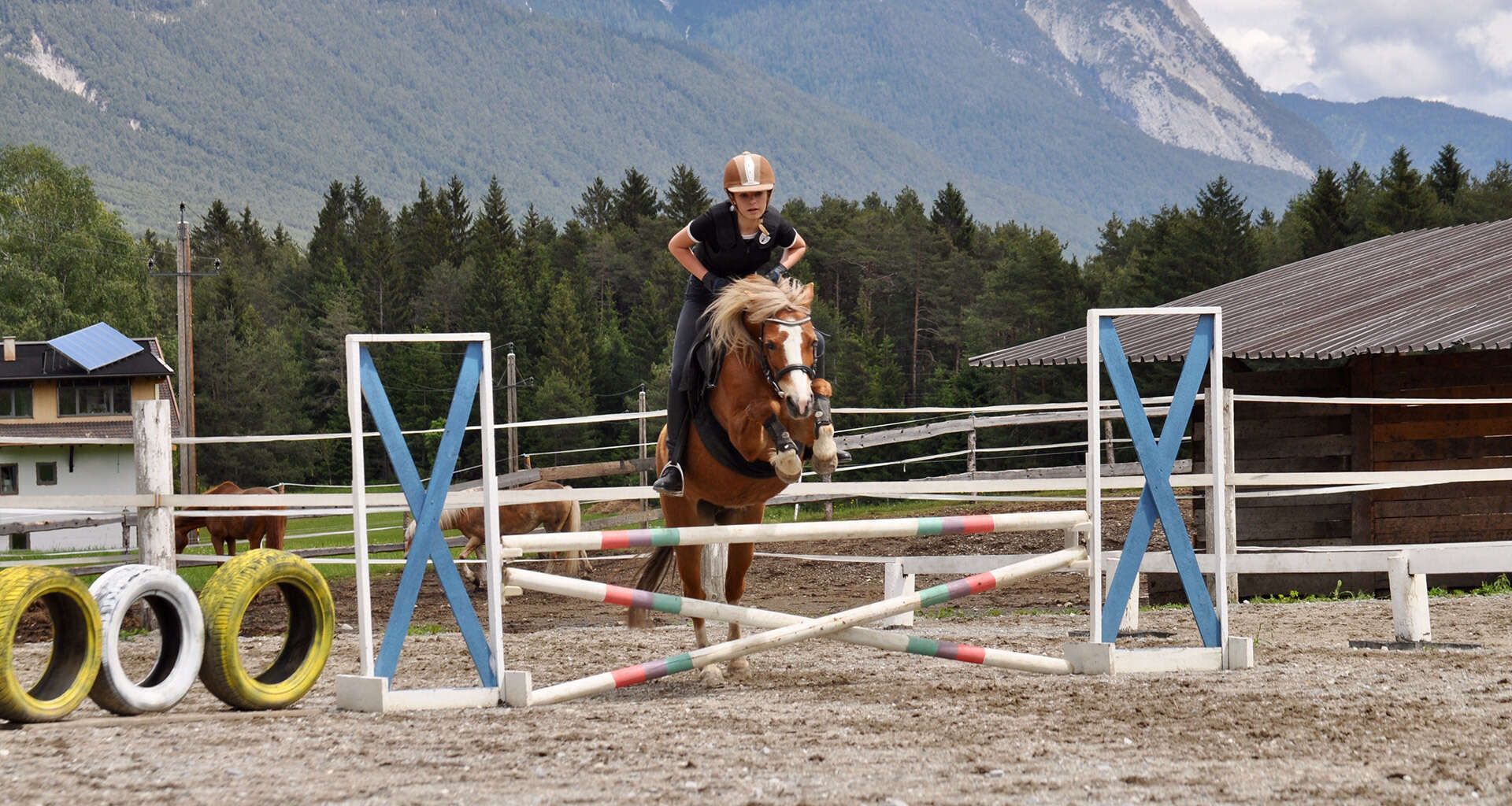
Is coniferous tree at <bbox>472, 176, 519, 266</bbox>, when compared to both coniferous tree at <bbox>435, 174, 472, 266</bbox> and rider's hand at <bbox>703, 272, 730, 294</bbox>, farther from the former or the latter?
rider's hand at <bbox>703, 272, 730, 294</bbox>

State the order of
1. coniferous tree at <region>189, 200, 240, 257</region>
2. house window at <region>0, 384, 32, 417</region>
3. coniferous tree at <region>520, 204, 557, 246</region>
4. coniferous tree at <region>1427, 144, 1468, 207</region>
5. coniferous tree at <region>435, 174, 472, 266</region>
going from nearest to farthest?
house window at <region>0, 384, 32, 417</region>
coniferous tree at <region>1427, 144, 1468, 207</region>
coniferous tree at <region>435, 174, 472, 266</region>
coniferous tree at <region>520, 204, 557, 246</region>
coniferous tree at <region>189, 200, 240, 257</region>

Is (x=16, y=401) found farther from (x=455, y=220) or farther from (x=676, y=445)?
(x=676, y=445)

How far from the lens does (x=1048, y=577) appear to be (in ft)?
43.0

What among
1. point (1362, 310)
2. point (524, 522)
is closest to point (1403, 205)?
point (1362, 310)

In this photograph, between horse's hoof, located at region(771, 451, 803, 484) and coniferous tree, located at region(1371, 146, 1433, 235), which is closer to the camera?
horse's hoof, located at region(771, 451, 803, 484)

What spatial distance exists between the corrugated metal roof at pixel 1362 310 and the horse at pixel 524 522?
418 cm

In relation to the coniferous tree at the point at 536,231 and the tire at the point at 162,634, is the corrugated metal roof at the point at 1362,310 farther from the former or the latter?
the coniferous tree at the point at 536,231

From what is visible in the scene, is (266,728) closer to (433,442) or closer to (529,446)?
(529,446)

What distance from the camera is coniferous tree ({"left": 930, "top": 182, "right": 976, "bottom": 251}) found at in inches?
2768

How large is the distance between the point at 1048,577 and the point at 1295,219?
159 ft

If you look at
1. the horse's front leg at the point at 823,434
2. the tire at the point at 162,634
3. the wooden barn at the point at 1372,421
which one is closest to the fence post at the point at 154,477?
the tire at the point at 162,634

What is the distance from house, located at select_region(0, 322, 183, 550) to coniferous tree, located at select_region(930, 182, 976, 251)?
124 ft

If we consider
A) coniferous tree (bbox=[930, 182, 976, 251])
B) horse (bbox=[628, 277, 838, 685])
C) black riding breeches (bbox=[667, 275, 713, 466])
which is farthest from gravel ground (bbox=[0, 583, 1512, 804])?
coniferous tree (bbox=[930, 182, 976, 251])

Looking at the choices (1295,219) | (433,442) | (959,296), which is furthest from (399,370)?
(1295,219)
